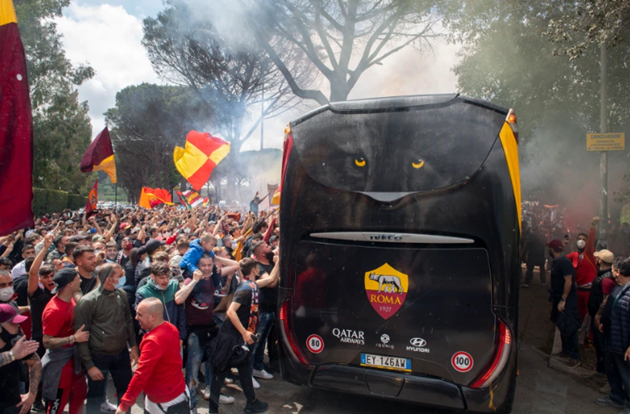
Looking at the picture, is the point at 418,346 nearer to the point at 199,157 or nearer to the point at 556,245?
the point at 556,245

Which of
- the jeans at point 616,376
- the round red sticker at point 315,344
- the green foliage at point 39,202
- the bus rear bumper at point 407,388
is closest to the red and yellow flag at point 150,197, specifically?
the green foliage at point 39,202

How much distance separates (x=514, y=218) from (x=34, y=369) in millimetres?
3585

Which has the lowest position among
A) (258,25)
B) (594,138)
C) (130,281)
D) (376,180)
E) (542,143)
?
(130,281)

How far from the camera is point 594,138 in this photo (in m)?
8.50

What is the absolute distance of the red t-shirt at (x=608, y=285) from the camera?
5245 mm

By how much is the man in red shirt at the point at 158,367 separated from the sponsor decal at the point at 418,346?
1.64 metres

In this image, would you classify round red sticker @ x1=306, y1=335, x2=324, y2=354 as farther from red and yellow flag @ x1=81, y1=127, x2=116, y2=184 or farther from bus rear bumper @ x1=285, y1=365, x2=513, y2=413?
red and yellow flag @ x1=81, y1=127, x2=116, y2=184

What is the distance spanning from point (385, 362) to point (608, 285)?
10.4ft

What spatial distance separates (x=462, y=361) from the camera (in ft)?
11.3

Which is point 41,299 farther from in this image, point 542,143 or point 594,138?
point 542,143

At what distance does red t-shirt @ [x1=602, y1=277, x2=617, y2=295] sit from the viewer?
5245mm

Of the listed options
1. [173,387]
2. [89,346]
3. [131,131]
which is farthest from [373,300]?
[131,131]

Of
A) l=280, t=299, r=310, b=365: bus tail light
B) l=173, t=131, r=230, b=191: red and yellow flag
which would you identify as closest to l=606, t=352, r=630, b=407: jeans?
l=280, t=299, r=310, b=365: bus tail light

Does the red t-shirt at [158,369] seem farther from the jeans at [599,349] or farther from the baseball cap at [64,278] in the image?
the jeans at [599,349]
